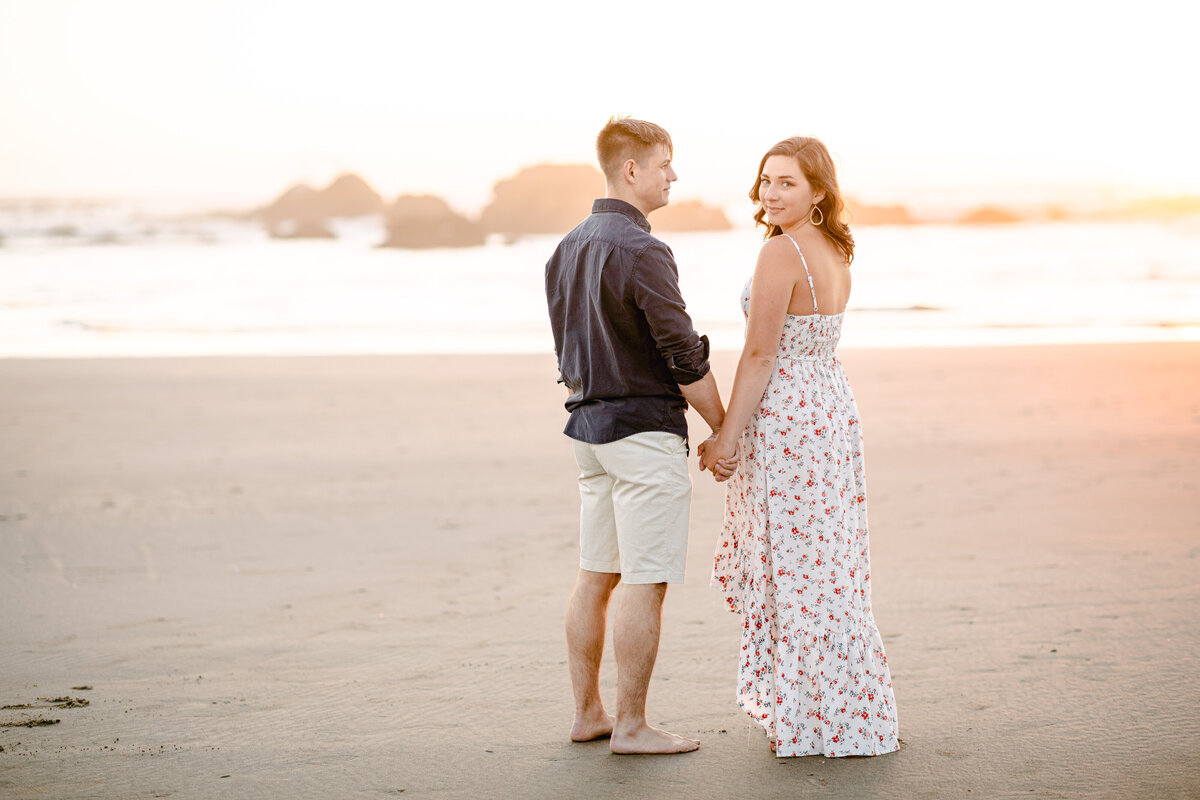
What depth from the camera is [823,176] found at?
3.40m

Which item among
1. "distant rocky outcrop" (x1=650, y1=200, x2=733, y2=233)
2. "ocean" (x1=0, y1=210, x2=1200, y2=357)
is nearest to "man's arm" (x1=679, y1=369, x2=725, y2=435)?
"ocean" (x1=0, y1=210, x2=1200, y2=357)

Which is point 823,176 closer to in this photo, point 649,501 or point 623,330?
point 623,330

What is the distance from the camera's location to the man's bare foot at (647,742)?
11.5ft

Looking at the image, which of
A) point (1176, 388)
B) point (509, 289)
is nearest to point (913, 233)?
point (509, 289)

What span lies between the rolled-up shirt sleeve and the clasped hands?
0.88 feet

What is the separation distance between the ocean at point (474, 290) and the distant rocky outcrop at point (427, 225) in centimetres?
100

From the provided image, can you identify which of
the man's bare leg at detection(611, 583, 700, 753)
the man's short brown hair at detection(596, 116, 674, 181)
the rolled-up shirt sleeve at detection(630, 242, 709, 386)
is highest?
the man's short brown hair at detection(596, 116, 674, 181)

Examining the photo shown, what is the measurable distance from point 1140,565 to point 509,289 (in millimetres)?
23483

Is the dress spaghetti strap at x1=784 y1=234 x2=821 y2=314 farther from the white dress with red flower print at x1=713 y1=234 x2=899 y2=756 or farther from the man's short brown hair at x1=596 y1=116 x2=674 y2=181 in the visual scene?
the man's short brown hair at x1=596 y1=116 x2=674 y2=181

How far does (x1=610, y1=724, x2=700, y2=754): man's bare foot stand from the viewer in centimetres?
351

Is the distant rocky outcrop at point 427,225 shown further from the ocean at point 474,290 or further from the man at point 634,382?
the man at point 634,382

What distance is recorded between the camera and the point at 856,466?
3.56 m

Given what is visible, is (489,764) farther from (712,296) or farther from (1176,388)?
(712,296)

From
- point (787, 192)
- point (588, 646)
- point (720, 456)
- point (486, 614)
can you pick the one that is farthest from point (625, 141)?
point (486, 614)
